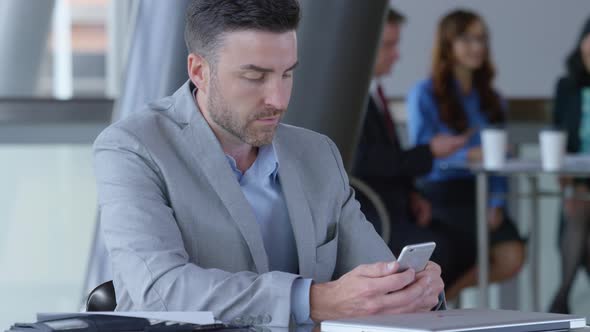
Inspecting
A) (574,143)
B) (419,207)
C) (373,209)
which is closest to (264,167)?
(373,209)

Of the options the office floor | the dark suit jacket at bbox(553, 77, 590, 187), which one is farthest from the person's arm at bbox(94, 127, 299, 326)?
the office floor

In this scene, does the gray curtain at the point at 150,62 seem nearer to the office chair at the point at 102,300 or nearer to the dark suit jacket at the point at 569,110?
the office chair at the point at 102,300

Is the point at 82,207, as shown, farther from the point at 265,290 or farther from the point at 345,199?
the point at 265,290

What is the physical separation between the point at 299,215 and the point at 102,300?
1.20 feet

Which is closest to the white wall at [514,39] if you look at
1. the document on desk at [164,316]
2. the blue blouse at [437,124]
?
the blue blouse at [437,124]

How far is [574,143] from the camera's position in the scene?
5258mm

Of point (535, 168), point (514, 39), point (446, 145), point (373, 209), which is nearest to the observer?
point (373, 209)

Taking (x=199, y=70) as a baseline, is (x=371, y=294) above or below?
below

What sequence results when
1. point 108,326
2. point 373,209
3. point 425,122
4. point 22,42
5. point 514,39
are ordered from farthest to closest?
point 514,39 → point 22,42 → point 425,122 → point 373,209 → point 108,326

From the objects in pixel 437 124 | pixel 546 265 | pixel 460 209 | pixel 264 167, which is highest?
→ pixel 264 167

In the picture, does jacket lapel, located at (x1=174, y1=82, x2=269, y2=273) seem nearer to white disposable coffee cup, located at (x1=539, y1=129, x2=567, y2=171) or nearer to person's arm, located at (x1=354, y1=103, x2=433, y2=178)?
person's arm, located at (x1=354, y1=103, x2=433, y2=178)

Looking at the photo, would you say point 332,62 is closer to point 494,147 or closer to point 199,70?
point 199,70

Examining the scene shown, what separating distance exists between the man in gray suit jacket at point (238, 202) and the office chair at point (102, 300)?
0.04 m

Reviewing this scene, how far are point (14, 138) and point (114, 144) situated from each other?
8.89 ft
